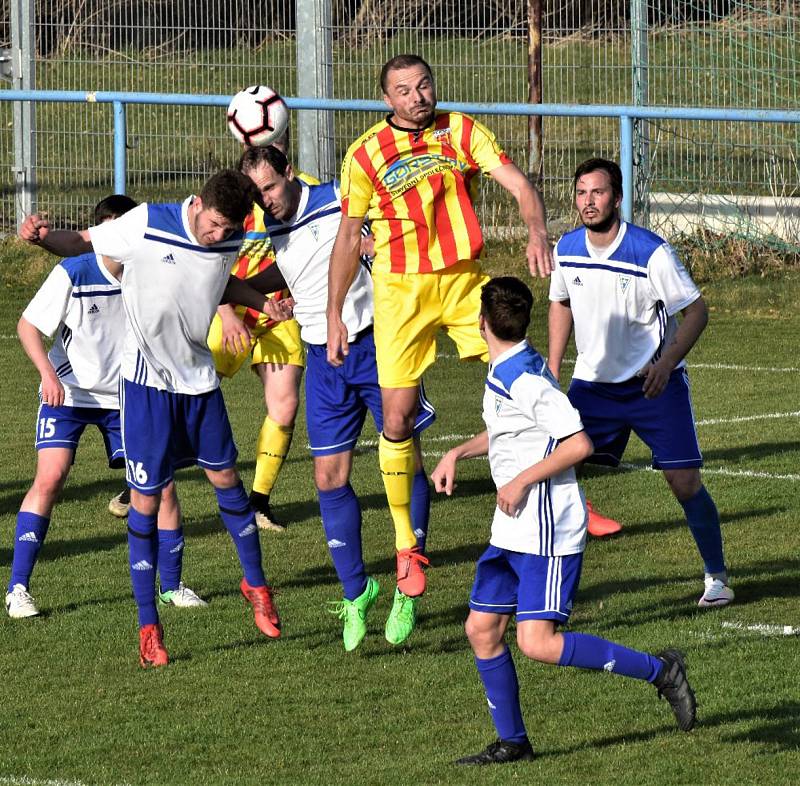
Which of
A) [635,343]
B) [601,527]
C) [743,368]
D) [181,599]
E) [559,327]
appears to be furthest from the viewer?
[743,368]

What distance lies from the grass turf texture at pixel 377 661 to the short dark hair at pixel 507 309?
140 centimetres

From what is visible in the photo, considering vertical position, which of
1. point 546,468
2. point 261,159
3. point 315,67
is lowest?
point 546,468

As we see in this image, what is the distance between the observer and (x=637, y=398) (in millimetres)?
7789

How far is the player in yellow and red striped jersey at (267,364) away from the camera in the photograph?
9547mm

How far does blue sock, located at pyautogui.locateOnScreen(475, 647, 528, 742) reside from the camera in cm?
579

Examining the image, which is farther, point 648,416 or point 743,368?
point 743,368

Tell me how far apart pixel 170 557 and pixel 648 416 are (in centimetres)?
217

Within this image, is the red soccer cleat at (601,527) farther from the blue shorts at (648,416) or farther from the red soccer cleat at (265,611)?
the red soccer cleat at (265,611)

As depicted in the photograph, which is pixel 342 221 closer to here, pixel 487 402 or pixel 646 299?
pixel 646 299

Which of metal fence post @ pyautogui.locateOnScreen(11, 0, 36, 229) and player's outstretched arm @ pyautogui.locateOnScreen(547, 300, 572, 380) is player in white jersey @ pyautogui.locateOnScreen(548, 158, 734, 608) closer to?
player's outstretched arm @ pyautogui.locateOnScreen(547, 300, 572, 380)

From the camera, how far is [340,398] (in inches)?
307

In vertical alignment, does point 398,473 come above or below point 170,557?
above

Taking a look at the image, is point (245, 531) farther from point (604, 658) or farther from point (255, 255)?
point (255, 255)

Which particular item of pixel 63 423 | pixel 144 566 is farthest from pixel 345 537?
pixel 63 423
